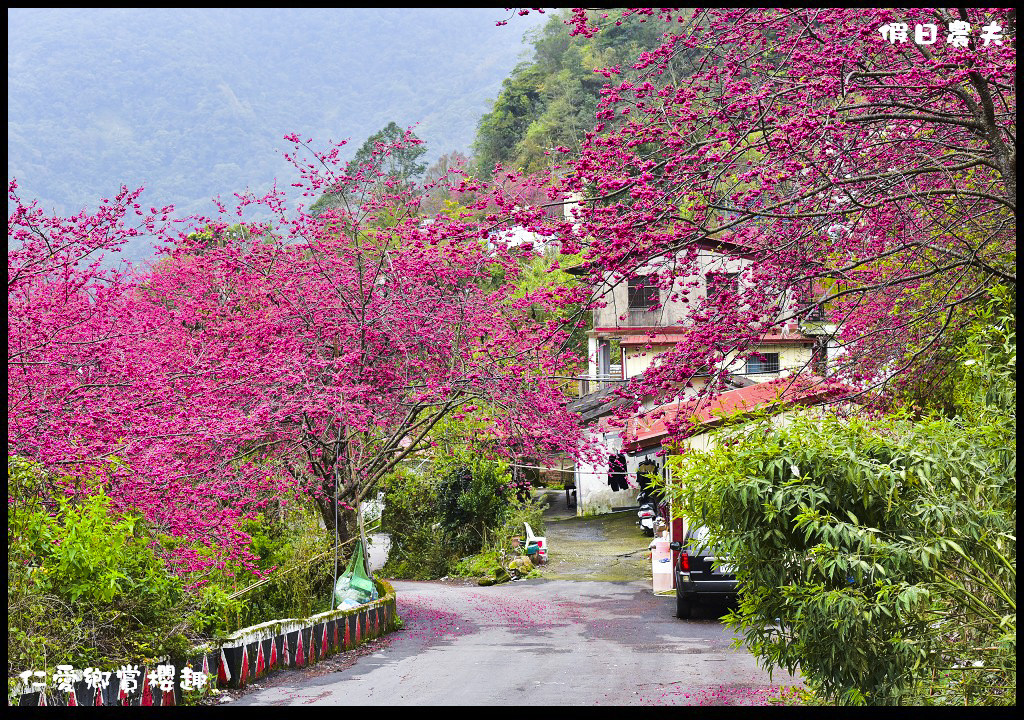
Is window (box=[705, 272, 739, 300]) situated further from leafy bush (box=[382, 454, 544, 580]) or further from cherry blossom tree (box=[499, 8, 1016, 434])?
leafy bush (box=[382, 454, 544, 580])

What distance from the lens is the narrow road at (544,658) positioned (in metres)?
8.86

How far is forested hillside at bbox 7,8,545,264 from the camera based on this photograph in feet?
277

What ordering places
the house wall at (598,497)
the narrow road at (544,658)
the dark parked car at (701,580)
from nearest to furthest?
the narrow road at (544,658)
the dark parked car at (701,580)
the house wall at (598,497)

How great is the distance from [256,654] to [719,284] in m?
5.68

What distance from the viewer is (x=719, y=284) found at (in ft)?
24.9

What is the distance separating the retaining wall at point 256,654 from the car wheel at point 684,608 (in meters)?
4.18

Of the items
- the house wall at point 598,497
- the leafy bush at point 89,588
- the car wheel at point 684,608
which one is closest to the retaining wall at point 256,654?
the leafy bush at point 89,588

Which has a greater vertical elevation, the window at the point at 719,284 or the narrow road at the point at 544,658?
the window at the point at 719,284

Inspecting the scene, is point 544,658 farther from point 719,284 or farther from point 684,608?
point 719,284

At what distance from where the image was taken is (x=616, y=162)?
Answer: 702 cm

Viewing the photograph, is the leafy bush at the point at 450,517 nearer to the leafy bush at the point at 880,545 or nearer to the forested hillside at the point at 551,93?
the leafy bush at the point at 880,545

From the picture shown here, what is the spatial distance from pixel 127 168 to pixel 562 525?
66.6 metres

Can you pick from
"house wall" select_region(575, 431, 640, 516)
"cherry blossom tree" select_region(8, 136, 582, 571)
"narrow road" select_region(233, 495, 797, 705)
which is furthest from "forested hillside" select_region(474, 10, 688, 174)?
"cherry blossom tree" select_region(8, 136, 582, 571)

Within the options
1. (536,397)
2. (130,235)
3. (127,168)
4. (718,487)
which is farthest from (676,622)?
(127,168)
